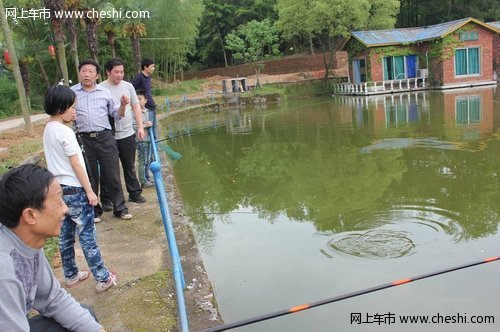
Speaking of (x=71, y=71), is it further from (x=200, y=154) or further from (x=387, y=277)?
(x=387, y=277)

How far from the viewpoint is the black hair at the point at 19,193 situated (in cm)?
169

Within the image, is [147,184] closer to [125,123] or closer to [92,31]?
[125,123]

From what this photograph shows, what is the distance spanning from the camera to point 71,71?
87.8 ft

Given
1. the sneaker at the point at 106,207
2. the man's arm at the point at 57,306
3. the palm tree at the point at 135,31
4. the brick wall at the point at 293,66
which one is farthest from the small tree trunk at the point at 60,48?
the brick wall at the point at 293,66

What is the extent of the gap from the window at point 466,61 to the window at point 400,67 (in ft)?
6.93

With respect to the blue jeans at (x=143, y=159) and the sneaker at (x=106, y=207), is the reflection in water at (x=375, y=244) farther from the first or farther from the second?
the blue jeans at (x=143, y=159)

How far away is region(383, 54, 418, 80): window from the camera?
82.5 ft

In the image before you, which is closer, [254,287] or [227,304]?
[227,304]

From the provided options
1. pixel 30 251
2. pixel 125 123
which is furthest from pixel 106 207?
pixel 30 251

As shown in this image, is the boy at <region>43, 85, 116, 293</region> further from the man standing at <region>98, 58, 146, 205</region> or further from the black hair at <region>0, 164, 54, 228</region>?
the man standing at <region>98, 58, 146, 205</region>

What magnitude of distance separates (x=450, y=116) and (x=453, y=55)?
12671 mm

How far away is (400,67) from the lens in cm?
2531

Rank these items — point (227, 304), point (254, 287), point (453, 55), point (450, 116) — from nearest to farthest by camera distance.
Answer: point (227, 304), point (254, 287), point (450, 116), point (453, 55)

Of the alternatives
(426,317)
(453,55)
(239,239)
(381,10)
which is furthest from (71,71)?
(426,317)
